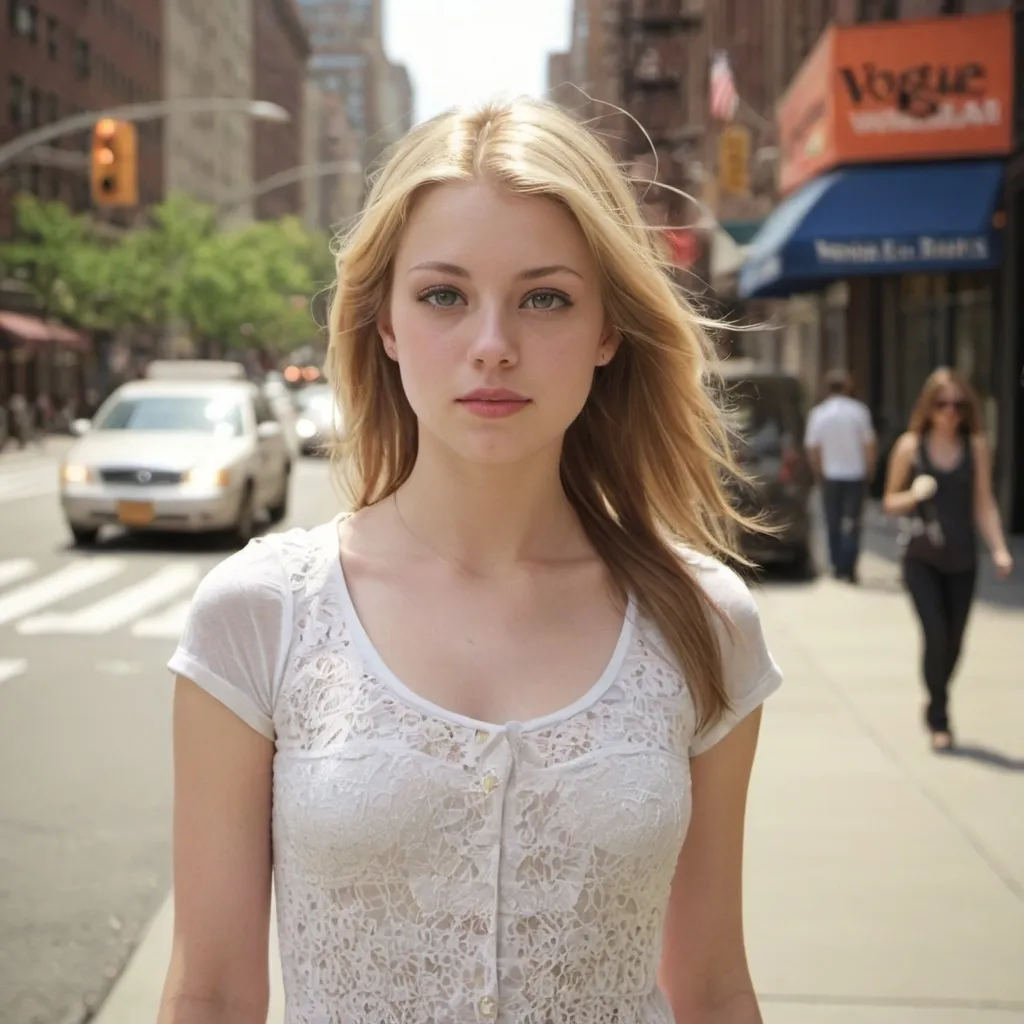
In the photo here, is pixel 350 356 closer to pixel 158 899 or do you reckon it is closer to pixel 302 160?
pixel 158 899

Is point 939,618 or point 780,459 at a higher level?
point 780,459

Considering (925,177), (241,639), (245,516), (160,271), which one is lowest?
(245,516)

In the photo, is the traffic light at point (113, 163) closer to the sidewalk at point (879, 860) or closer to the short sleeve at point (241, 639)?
the sidewalk at point (879, 860)

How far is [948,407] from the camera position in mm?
8695

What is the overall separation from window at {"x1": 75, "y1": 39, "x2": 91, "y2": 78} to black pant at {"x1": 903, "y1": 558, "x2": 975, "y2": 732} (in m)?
65.5

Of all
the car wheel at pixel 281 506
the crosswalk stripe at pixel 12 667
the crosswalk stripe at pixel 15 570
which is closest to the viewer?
the crosswalk stripe at pixel 12 667

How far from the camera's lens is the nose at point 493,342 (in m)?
2.01

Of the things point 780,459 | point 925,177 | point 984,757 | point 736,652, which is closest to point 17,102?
point 925,177

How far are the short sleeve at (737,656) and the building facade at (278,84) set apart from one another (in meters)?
138

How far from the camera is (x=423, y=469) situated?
2215 mm

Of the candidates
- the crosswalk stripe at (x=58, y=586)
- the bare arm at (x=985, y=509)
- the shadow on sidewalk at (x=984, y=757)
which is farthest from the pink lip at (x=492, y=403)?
the crosswalk stripe at (x=58, y=586)

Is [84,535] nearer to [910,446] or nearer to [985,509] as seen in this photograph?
[910,446]

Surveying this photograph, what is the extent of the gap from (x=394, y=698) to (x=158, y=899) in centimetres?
404

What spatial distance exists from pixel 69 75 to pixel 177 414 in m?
52.8
